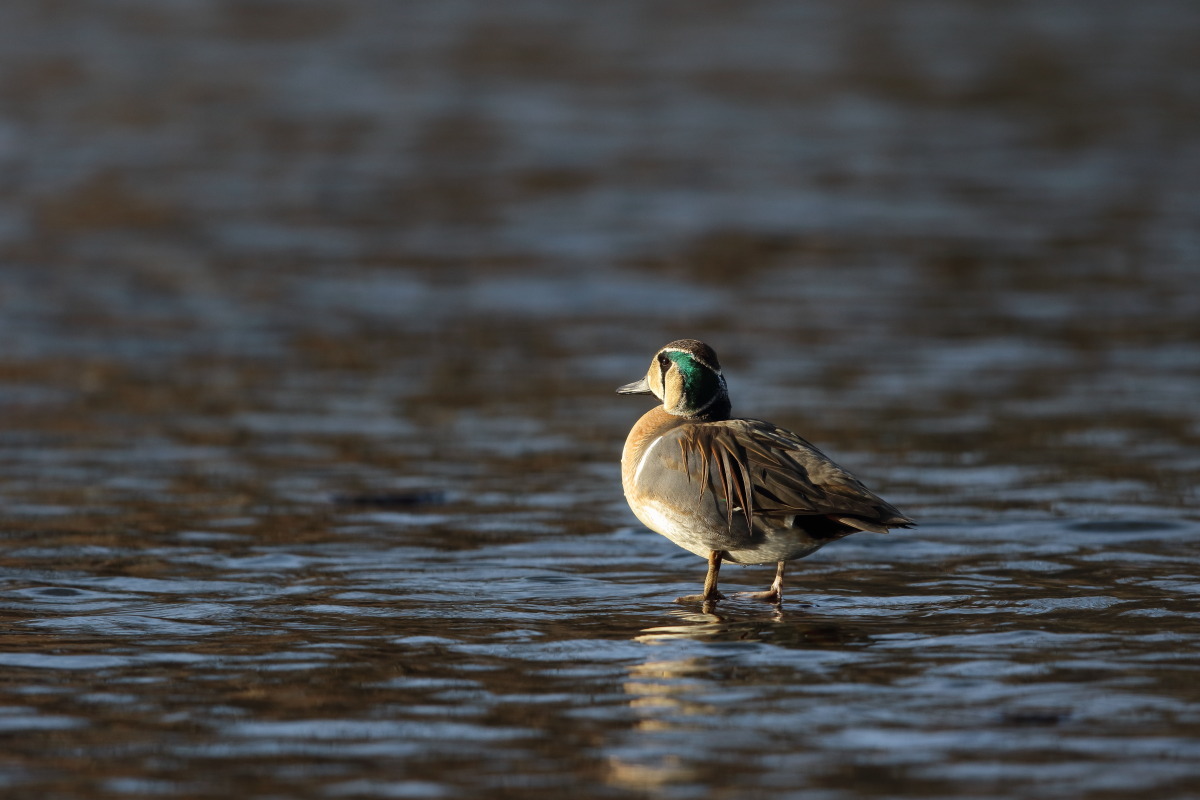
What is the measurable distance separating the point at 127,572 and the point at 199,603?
817 millimetres

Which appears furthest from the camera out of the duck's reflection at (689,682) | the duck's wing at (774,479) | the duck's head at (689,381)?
the duck's head at (689,381)

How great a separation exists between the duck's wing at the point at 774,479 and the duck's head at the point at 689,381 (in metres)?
0.26

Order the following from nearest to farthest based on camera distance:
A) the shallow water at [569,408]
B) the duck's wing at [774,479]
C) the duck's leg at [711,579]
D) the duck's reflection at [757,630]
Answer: the shallow water at [569,408], the duck's reflection at [757,630], the duck's wing at [774,479], the duck's leg at [711,579]

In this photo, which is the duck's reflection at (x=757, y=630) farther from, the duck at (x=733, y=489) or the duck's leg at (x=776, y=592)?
the duck at (x=733, y=489)

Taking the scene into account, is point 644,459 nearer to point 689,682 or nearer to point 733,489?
point 733,489

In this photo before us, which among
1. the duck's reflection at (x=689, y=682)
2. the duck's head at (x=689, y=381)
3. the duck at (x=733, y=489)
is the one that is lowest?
the duck's reflection at (x=689, y=682)

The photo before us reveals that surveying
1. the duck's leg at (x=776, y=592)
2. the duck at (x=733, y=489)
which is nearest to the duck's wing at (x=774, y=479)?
the duck at (x=733, y=489)

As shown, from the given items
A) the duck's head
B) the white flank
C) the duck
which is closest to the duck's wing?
the duck

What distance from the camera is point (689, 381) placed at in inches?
331

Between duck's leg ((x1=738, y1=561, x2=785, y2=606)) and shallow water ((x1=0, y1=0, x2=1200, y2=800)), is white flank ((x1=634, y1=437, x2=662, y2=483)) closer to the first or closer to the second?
shallow water ((x1=0, y1=0, x2=1200, y2=800))

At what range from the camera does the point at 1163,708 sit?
6199 mm

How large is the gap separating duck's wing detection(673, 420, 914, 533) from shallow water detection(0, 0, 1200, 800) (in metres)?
0.49

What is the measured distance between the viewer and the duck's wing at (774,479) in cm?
764

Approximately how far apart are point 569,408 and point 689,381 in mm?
4680
